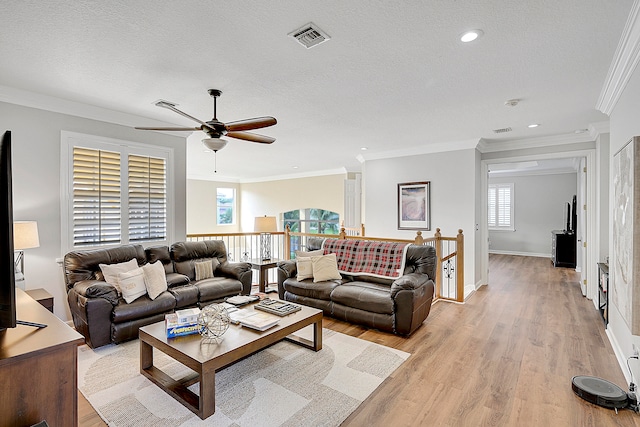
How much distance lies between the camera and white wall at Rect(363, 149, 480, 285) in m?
5.52

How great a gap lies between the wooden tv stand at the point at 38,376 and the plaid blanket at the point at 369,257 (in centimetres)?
334

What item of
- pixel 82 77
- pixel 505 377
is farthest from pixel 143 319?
pixel 505 377

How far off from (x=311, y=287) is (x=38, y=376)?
3.00 meters

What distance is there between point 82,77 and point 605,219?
6.61 meters

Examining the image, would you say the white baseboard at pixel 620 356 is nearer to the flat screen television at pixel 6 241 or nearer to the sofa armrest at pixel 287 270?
the sofa armrest at pixel 287 270

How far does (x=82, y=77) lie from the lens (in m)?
2.99

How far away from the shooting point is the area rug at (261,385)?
84.1 inches

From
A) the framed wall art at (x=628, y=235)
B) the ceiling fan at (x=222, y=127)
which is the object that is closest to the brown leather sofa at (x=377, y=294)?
the framed wall art at (x=628, y=235)

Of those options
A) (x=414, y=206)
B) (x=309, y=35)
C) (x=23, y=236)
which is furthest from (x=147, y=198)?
(x=414, y=206)

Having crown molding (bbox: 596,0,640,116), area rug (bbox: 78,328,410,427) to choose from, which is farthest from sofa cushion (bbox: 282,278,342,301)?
crown molding (bbox: 596,0,640,116)

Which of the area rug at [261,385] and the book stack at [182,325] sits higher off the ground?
the book stack at [182,325]

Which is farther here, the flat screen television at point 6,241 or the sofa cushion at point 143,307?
the sofa cushion at point 143,307

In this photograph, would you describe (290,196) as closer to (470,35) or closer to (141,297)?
(141,297)

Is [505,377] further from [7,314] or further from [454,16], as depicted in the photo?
[7,314]
